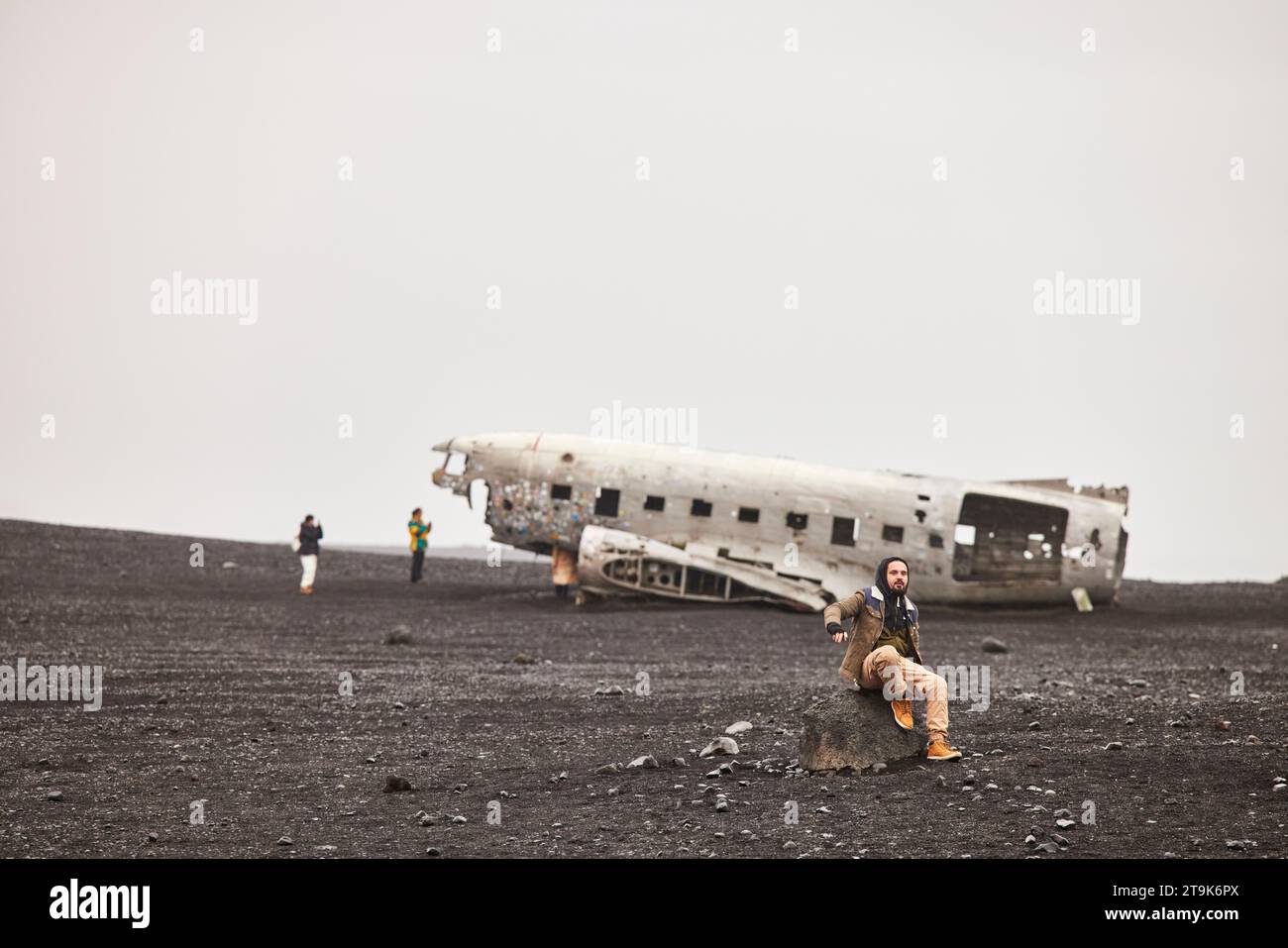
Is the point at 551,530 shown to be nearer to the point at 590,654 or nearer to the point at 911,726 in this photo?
the point at 590,654

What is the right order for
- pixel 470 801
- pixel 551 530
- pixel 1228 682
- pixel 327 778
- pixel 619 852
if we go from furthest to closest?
pixel 551 530 < pixel 1228 682 < pixel 327 778 < pixel 470 801 < pixel 619 852

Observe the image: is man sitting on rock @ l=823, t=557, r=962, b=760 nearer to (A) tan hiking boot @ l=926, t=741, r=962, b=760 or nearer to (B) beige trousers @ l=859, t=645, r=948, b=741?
(B) beige trousers @ l=859, t=645, r=948, b=741

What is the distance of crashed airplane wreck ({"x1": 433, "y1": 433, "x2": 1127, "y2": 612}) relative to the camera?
132 ft

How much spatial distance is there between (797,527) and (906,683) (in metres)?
24.0

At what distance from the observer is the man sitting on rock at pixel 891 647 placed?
16250 mm

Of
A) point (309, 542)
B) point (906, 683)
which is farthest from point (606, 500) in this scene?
point (906, 683)

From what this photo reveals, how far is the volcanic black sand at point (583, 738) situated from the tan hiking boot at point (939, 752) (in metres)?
0.21

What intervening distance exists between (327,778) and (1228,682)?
1489 cm

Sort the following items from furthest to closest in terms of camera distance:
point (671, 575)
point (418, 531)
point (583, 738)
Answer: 1. point (418, 531)
2. point (671, 575)
3. point (583, 738)

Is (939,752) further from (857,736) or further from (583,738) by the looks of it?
(583,738)

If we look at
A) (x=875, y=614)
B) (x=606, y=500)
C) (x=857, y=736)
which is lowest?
(x=857, y=736)

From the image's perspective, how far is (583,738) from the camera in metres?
20.2
